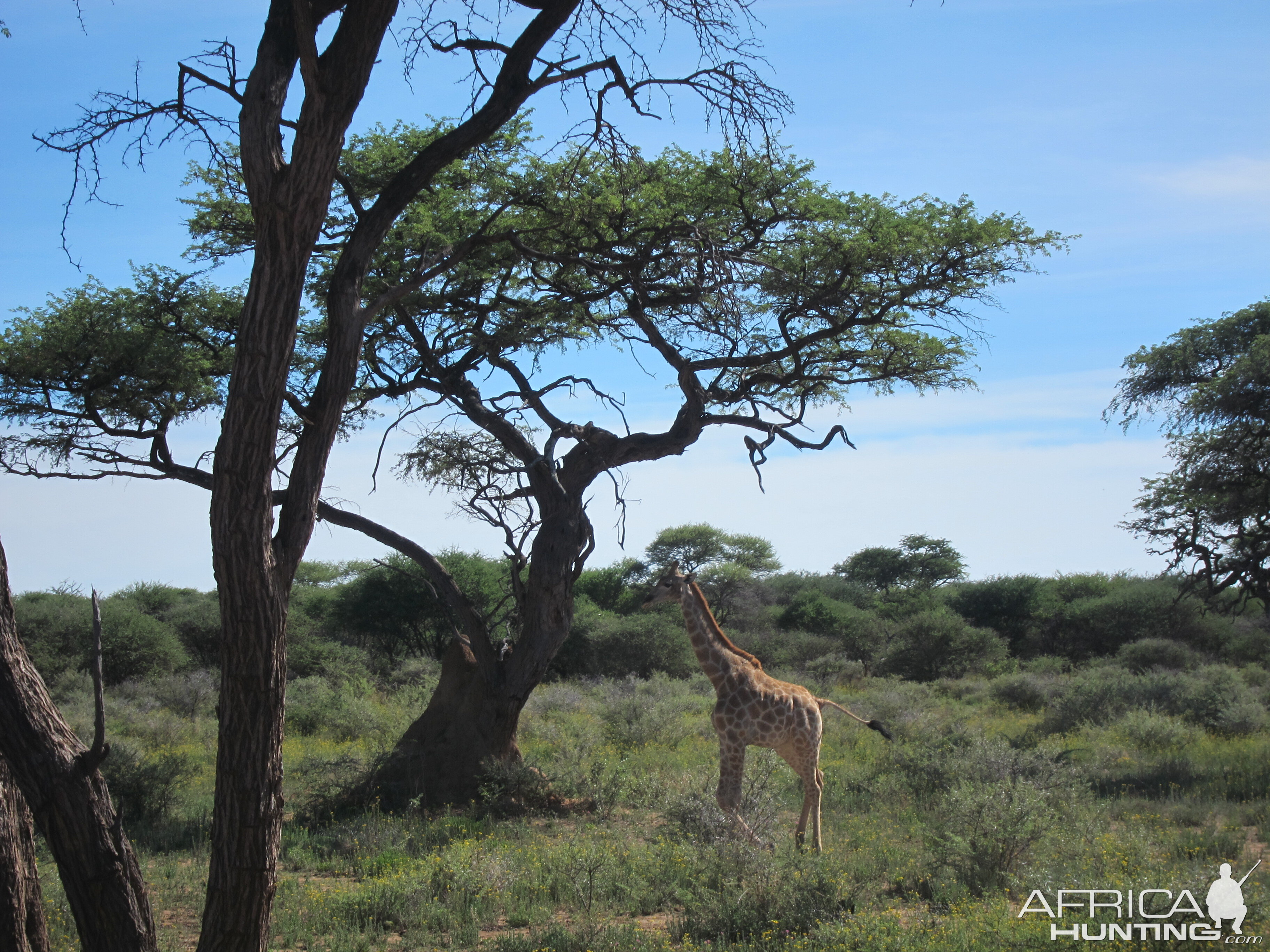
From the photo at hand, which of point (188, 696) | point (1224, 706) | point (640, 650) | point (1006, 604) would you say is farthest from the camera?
point (1006, 604)

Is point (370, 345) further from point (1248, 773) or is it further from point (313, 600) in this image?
point (313, 600)

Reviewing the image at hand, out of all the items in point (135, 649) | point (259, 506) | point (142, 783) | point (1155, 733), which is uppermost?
point (259, 506)

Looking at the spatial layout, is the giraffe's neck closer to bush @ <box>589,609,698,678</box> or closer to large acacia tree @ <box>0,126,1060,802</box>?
large acacia tree @ <box>0,126,1060,802</box>

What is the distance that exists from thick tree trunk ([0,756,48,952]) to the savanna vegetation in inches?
75.1

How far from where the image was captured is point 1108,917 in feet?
16.9

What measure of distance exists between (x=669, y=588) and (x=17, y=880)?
5334 mm

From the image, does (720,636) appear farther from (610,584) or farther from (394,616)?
(610,584)

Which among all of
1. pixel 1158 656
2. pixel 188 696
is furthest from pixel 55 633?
pixel 1158 656

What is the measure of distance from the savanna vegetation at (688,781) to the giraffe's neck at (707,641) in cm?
110

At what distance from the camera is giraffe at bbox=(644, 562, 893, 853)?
7.91 metres

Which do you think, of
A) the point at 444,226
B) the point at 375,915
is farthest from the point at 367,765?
the point at 444,226

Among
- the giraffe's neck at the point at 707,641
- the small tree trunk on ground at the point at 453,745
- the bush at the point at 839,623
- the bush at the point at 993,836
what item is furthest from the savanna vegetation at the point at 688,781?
the giraffe's neck at the point at 707,641


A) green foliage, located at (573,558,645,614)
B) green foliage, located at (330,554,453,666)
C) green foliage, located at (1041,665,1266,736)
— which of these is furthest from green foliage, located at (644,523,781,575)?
green foliage, located at (1041,665,1266,736)

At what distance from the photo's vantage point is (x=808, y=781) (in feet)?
26.1
